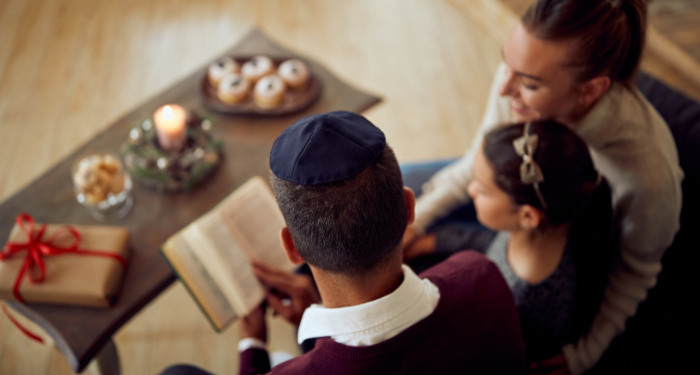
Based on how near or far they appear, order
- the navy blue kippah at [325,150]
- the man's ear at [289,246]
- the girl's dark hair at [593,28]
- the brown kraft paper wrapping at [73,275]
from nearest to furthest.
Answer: the navy blue kippah at [325,150] → the man's ear at [289,246] → the girl's dark hair at [593,28] → the brown kraft paper wrapping at [73,275]

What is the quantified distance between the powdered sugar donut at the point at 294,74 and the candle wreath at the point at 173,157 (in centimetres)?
29

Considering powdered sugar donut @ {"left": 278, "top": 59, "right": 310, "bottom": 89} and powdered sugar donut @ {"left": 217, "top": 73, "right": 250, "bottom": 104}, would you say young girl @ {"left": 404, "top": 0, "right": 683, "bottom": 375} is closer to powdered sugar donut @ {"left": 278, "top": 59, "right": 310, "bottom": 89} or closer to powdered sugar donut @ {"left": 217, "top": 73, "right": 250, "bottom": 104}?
powdered sugar donut @ {"left": 278, "top": 59, "right": 310, "bottom": 89}

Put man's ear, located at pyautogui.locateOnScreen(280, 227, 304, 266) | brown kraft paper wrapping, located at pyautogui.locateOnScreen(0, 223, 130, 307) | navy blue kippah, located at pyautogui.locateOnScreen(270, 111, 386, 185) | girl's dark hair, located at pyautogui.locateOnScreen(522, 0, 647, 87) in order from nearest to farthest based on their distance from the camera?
navy blue kippah, located at pyautogui.locateOnScreen(270, 111, 386, 185) < man's ear, located at pyautogui.locateOnScreen(280, 227, 304, 266) < girl's dark hair, located at pyautogui.locateOnScreen(522, 0, 647, 87) < brown kraft paper wrapping, located at pyautogui.locateOnScreen(0, 223, 130, 307)

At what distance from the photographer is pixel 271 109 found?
1.50m

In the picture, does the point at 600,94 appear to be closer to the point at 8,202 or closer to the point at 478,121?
the point at 478,121

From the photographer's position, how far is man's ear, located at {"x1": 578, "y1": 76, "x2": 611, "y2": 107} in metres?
1.02

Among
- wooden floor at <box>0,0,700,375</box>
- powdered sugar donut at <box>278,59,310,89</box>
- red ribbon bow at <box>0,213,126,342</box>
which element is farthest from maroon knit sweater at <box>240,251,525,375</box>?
wooden floor at <box>0,0,700,375</box>

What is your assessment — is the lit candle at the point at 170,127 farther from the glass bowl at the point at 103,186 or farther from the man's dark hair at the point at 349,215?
the man's dark hair at the point at 349,215

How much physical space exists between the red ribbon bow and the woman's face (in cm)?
101

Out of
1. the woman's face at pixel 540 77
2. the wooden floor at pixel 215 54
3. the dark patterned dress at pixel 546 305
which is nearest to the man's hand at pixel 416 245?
the dark patterned dress at pixel 546 305

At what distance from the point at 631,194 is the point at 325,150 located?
31.9 inches

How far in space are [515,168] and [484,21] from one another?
2.07 meters

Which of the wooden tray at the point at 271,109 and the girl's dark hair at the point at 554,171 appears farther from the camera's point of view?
the wooden tray at the point at 271,109

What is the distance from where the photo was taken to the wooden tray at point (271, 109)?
4.91 feet
